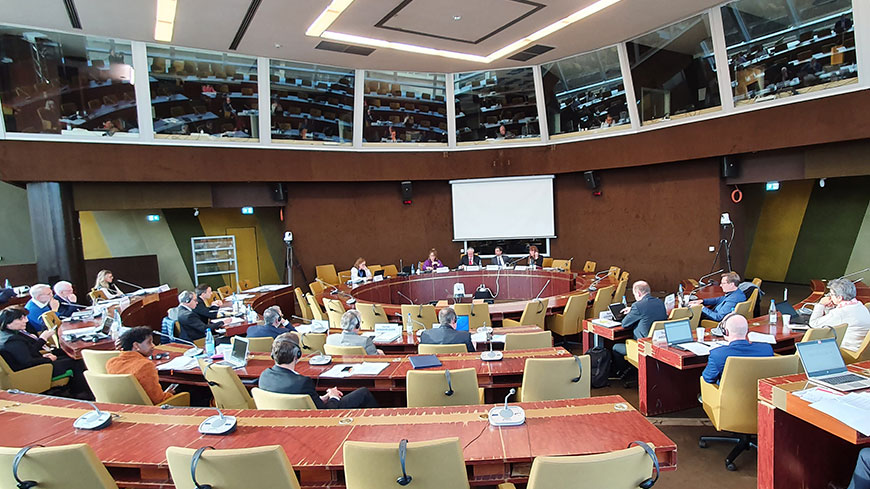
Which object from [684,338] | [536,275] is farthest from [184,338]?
[536,275]

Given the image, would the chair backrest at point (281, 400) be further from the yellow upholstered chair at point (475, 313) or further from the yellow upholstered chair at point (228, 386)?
the yellow upholstered chair at point (475, 313)

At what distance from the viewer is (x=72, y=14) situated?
677cm

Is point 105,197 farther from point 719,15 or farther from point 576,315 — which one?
point 719,15

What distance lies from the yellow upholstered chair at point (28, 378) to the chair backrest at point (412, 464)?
4056mm

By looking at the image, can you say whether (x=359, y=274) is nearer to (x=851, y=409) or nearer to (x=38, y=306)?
(x=38, y=306)

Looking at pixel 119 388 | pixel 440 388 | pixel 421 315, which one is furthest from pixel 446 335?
pixel 119 388

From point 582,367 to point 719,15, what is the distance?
7.33 metres

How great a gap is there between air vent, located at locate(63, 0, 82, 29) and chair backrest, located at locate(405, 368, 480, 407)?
747cm

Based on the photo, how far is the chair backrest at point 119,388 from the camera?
10.3 ft

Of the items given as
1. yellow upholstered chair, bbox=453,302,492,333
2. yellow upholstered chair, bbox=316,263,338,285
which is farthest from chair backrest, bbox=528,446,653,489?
yellow upholstered chair, bbox=316,263,338,285

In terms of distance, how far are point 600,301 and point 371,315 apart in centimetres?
331

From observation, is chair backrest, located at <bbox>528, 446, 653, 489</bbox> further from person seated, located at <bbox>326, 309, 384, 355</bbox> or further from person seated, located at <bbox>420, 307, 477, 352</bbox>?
person seated, located at <bbox>326, 309, 384, 355</bbox>

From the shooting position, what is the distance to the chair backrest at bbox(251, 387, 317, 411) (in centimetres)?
266

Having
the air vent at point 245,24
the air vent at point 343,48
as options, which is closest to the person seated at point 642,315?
the air vent at point 245,24
